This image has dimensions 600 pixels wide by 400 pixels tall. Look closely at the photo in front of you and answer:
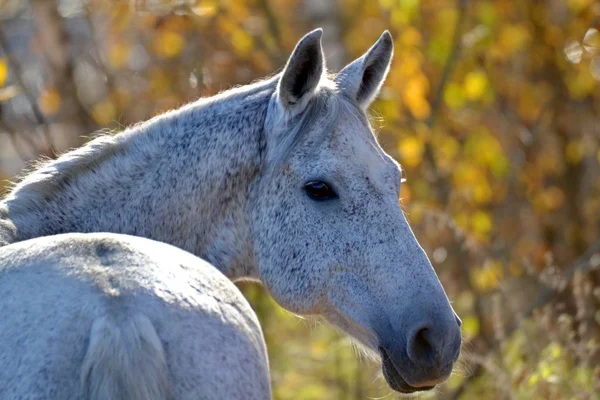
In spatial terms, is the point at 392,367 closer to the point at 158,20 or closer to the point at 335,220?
the point at 335,220

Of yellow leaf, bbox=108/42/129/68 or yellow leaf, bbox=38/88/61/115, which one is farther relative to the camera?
yellow leaf, bbox=108/42/129/68

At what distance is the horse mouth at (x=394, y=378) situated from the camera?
2.63m

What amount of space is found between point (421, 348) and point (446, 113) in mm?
5252

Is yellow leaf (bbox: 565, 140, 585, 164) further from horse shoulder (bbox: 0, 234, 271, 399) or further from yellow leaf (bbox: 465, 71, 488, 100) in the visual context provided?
horse shoulder (bbox: 0, 234, 271, 399)

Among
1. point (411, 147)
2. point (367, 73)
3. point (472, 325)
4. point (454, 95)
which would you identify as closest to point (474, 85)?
point (454, 95)

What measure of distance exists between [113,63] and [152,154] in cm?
420

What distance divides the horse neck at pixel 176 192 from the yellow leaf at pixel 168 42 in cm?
357

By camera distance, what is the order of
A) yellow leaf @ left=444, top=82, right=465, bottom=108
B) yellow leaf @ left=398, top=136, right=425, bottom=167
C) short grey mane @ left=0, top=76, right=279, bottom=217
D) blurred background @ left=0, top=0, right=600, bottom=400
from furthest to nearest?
1. yellow leaf @ left=444, top=82, right=465, bottom=108
2. yellow leaf @ left=398, top=136, right=425, bottom=167
3. blurred background @ left=0, top=0, right=600, bottom=400
4. short grey mane @ left=0, top=76, right=279, bottom=217

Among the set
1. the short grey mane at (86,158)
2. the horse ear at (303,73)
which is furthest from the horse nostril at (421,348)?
the short grey mane at (86,158)

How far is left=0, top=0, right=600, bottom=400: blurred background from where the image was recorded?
6.27 metres

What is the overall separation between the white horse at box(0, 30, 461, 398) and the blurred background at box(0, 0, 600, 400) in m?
2.50

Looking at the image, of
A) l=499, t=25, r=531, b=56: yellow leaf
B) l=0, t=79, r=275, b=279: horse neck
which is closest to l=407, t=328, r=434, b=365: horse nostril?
l=0, t=79, r=275, b=279: horse neck

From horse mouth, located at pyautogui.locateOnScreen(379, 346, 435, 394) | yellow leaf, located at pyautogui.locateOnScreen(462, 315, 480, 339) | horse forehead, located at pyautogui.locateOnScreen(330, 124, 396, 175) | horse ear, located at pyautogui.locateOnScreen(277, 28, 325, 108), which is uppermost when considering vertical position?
horse ear, located at pyautogui.locateOnScreen(277, 28, 325, 108)

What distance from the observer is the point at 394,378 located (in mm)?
2639
